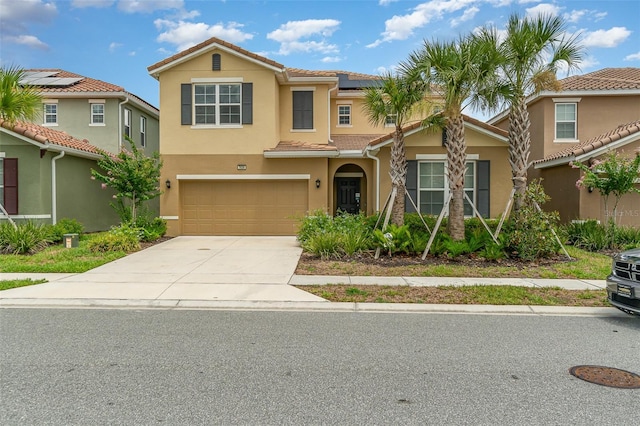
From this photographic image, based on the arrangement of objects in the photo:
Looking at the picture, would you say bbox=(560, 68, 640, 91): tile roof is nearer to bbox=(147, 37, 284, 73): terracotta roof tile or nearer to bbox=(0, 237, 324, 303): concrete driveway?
bbox=(147, 37, 284, 73): terracotta roof tile

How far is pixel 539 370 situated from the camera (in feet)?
15.3

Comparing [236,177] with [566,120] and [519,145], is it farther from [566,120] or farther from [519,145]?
[566,120]

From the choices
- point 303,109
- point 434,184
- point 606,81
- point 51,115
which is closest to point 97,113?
point 51,115

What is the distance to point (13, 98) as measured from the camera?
12.6 metres

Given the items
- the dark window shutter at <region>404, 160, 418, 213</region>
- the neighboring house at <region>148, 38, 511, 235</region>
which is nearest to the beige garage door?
the neighboring house at <region>148, 38, 511, 235</region>

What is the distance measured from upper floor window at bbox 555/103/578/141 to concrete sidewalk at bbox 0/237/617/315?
10.8m

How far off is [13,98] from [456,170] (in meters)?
12.6

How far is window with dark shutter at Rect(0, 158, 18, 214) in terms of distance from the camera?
50.6 ft

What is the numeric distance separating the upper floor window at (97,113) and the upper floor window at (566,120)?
20.1 m

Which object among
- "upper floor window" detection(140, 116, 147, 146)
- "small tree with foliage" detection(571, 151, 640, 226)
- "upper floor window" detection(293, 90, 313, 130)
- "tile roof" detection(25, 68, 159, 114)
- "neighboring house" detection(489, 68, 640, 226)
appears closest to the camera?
"small tree with foliage" detection(571, 151, 640, 226)

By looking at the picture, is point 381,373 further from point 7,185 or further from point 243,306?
point 7,185

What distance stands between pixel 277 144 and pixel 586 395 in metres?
14.8

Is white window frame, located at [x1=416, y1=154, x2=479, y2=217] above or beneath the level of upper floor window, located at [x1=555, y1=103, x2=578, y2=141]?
beneath

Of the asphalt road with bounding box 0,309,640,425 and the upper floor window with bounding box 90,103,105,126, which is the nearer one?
the asphalt road with bounding box 0,309,640,425
